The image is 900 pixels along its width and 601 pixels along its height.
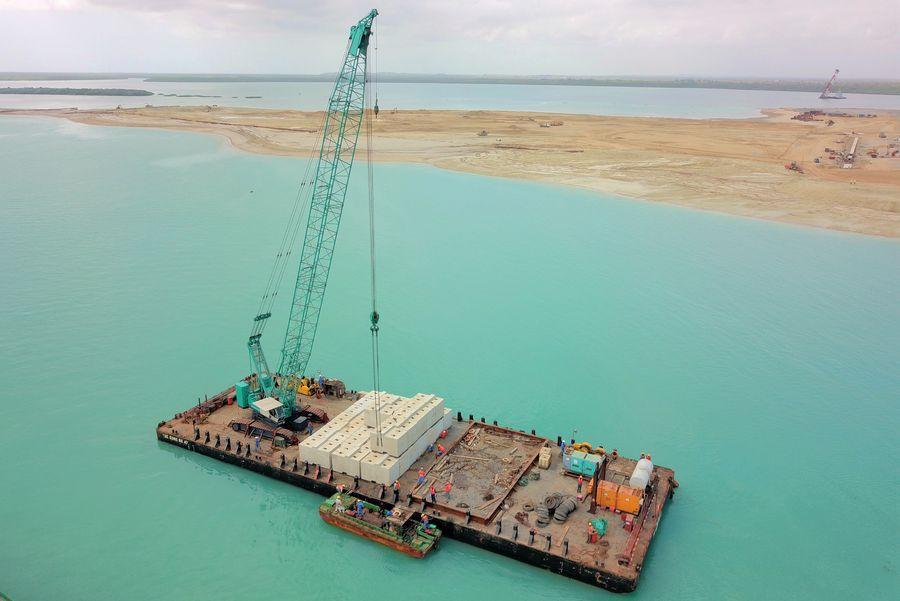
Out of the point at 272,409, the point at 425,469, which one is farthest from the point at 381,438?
the point at 272,409

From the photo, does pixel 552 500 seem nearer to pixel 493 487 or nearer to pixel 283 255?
pixel 493 487

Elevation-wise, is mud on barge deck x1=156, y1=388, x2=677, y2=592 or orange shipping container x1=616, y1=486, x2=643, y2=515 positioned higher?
orange shipping container x1=616, y1=486, x2=643, y2=515

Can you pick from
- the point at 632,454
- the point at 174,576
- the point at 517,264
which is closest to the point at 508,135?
the point at 517,264

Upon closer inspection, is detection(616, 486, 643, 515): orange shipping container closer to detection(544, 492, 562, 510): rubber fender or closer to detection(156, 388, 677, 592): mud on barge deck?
detection(156, 388, 677, 592): mud on barge deck

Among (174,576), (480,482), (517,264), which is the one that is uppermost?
(517,264)

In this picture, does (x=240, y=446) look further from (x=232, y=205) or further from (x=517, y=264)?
(x=232, y=205)

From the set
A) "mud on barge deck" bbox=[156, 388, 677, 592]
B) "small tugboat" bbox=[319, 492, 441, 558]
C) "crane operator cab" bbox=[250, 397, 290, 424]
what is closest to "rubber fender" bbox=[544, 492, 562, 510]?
"mud on barge deck" bbox=[156, 388, 677, 592]
